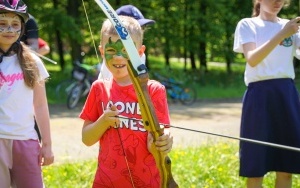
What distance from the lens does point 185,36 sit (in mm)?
19938

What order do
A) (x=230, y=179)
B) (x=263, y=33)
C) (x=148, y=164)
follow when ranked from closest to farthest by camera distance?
(x=148, y=164), (x=263, y=33), (x=230, y=179)

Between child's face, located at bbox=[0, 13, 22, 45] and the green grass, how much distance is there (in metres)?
2.02

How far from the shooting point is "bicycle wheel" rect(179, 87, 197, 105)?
1345cm

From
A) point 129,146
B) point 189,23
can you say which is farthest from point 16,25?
point 189,23

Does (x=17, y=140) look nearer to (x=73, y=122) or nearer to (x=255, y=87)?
(x=255, y=87)

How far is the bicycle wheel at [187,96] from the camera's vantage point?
13.4 meters

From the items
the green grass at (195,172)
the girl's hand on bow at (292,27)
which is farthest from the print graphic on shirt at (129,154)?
the green grass at (195,172)

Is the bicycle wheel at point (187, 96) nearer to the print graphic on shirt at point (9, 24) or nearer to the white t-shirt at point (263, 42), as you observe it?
the white t-shirt at point (263, 42)

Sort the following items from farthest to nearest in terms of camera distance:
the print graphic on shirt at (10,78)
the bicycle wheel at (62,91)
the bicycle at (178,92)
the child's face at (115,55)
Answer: the bicycle wheel at (62,91)
the bicycle at (178,92)
the print graphic on shirt at (10,78)
the child's face at (115,55)

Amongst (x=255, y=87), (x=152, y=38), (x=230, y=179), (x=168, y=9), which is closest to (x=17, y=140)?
(x=255, y=87)

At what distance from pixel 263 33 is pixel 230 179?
166 cm

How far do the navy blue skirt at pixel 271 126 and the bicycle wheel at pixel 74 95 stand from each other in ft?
29.6

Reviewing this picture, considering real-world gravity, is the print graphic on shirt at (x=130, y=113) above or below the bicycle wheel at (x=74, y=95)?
above

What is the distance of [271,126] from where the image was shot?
3.30m
